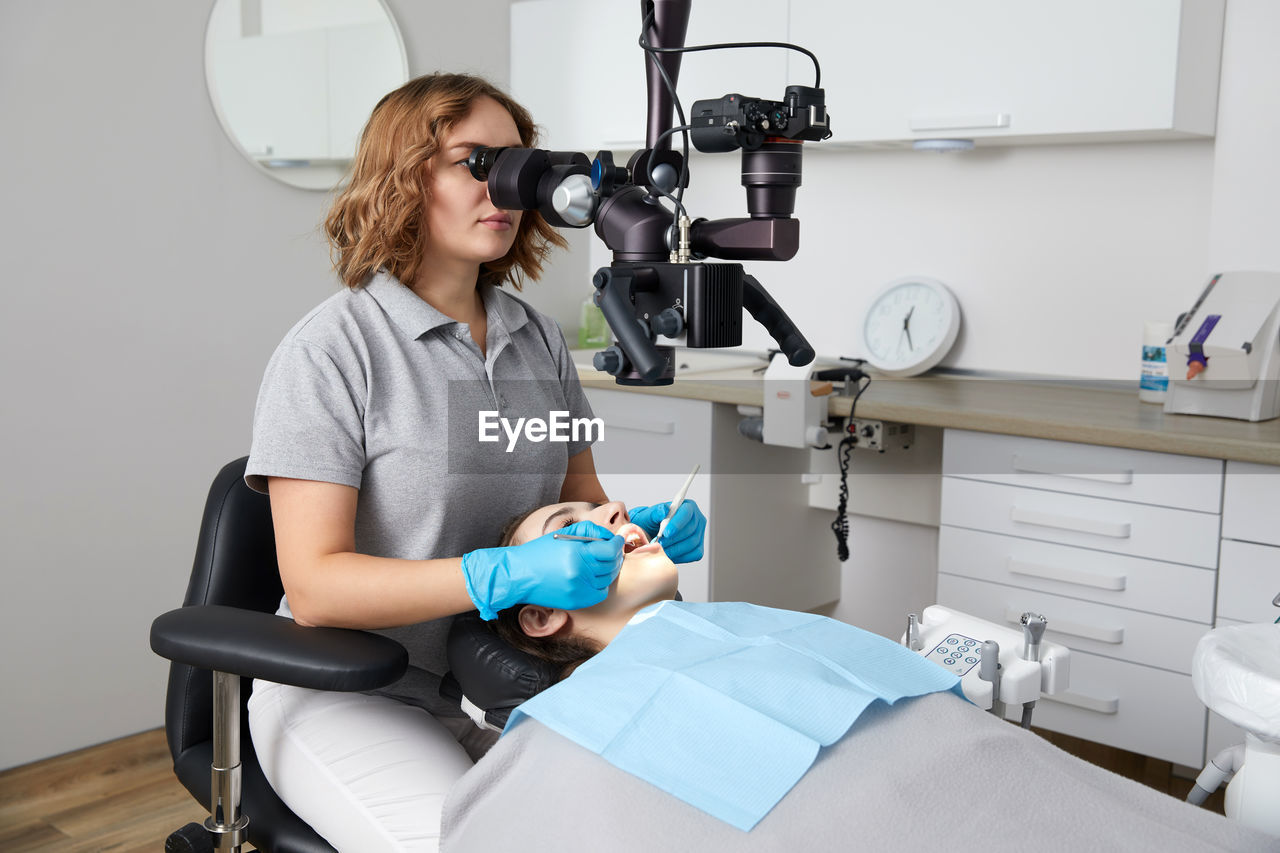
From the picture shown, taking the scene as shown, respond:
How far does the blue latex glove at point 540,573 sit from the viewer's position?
124cm

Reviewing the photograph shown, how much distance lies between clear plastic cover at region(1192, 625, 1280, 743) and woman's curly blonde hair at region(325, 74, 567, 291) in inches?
41.2

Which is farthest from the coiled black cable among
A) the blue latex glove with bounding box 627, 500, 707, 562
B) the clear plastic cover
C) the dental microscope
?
the dental microscope

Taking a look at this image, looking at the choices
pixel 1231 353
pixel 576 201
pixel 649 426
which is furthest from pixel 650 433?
pixel 576 201

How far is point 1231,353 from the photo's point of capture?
84.4 inches

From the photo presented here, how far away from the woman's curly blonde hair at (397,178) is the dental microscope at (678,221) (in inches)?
19.6

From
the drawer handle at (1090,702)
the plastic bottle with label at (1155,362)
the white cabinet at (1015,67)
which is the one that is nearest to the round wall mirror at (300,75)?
the white cabinet at (1015,67)

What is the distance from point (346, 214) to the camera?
4.82 feet

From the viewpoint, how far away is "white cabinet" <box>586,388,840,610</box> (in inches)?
105

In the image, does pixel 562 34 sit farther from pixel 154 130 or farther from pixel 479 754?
pixel 479 754

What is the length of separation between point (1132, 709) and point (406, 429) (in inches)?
60.8

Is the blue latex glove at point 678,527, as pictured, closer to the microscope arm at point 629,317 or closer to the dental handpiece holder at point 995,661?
the dental handpiece holder at point 995,661

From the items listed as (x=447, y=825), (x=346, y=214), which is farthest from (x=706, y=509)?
(x=447, y=825)

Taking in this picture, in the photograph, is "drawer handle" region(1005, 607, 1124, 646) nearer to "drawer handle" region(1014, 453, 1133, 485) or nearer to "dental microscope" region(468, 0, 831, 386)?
"drawer handle" region(1014, 453, 1133, 485)

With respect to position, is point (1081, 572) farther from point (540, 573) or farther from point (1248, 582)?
point (540, 573)
